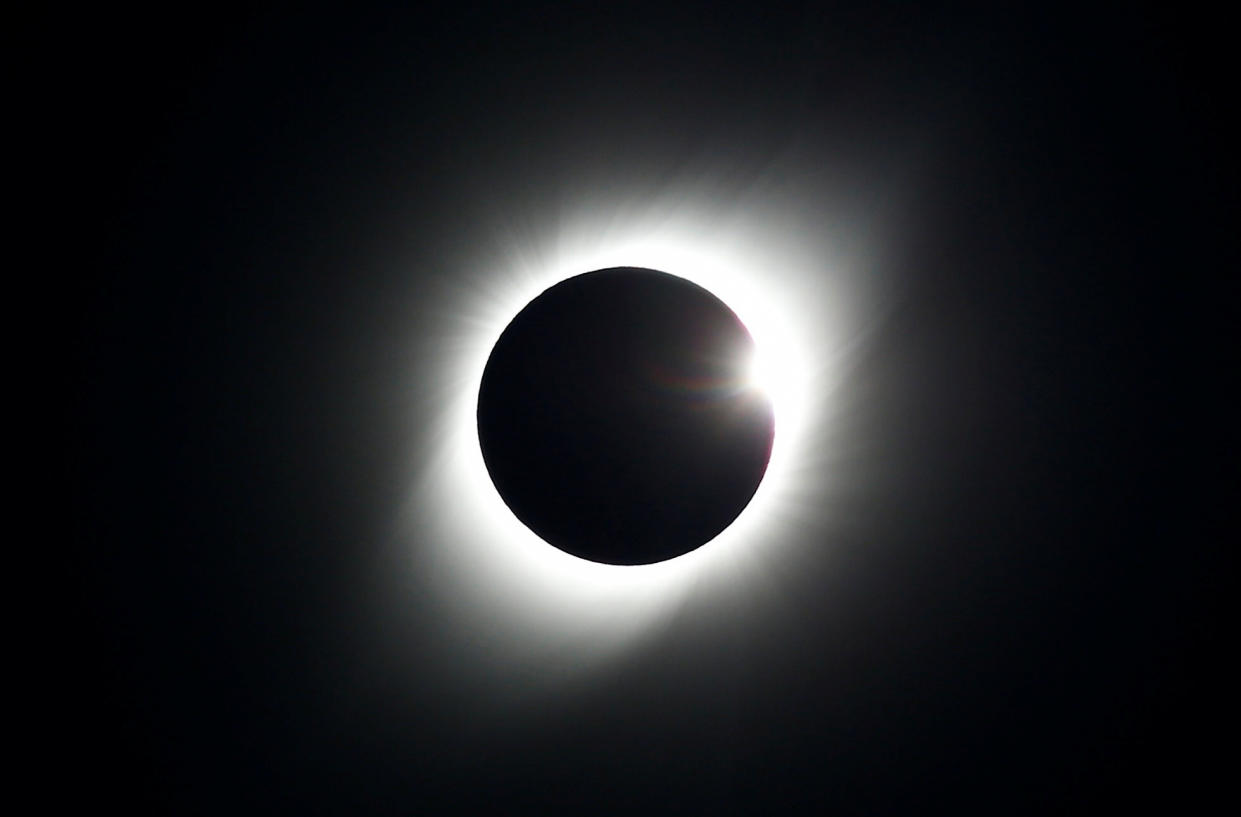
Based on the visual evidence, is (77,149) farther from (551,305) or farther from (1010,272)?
(1010,272)

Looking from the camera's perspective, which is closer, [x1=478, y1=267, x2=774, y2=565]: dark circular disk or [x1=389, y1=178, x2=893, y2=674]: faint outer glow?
[x1=478, y1=267, x2=774, y2=565]: dark circular disk

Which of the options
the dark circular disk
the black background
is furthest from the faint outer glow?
the dark circular disk

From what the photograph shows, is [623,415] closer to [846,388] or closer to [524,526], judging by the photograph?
[524,526]

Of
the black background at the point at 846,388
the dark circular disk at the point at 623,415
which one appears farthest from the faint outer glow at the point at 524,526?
the dark circular disk at the point at 623,415

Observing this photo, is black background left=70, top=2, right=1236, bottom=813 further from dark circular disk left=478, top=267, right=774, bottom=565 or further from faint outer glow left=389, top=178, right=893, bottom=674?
dark circular disk left=478, top=267, right=774, bottom=565

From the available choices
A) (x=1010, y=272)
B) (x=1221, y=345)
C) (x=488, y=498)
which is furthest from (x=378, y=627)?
(x=1221, y=345)

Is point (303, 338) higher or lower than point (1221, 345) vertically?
lower

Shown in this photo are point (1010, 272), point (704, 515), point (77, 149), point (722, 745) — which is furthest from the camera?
point (722, 745)
